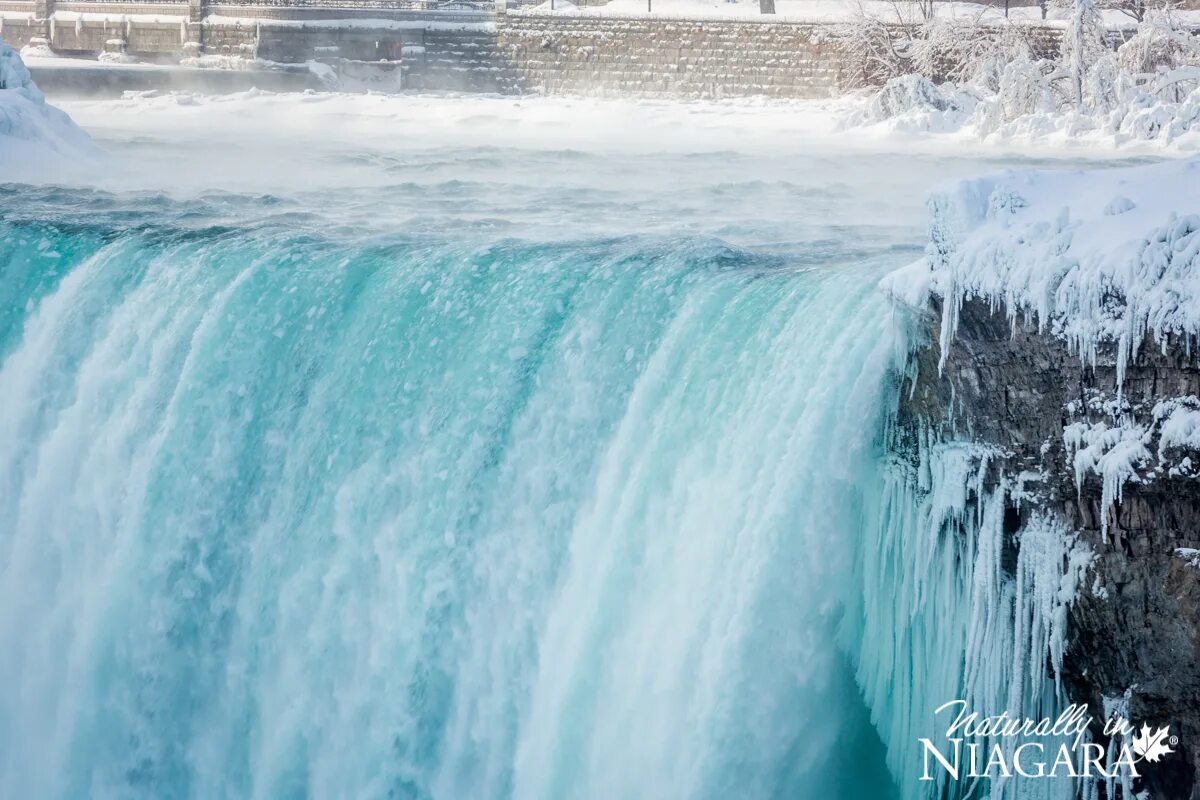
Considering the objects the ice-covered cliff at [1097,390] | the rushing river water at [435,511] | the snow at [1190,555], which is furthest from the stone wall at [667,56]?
the snow at [1190,555]

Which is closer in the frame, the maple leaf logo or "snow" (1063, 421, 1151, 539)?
"snow" (1063, 421, 1151, 539)

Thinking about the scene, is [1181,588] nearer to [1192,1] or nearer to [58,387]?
[58,387]

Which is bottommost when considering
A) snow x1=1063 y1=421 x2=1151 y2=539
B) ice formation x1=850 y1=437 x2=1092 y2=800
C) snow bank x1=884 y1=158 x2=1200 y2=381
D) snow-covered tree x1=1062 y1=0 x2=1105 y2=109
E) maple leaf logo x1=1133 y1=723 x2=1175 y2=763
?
maple leaf logo x1=1133 y1=723 x2=1175 y2=763

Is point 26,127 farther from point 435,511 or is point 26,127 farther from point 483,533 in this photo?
point 483,533

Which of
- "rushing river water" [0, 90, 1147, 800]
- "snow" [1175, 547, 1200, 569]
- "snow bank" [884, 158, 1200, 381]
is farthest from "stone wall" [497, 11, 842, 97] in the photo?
"snow" [1175, 547, 1200, 569]

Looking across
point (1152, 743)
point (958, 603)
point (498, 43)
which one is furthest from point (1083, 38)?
point (1152, 743)

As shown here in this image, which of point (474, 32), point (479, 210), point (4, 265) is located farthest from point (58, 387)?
point (474, 32)

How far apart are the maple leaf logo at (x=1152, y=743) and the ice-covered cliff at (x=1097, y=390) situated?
0.04 meters

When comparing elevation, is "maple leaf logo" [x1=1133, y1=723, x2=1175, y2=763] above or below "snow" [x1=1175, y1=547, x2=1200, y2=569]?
below

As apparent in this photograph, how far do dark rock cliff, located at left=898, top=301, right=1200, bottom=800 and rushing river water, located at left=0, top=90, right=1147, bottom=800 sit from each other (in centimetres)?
61

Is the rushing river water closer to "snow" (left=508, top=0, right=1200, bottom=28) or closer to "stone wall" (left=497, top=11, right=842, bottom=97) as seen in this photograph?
"stone wall" (left=497, top=11, right=842, bottom=97)

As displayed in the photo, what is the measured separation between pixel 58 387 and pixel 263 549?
6.72 ft

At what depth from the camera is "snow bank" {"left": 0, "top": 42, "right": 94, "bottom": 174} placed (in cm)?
1513

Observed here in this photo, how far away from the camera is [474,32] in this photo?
1041 inches
